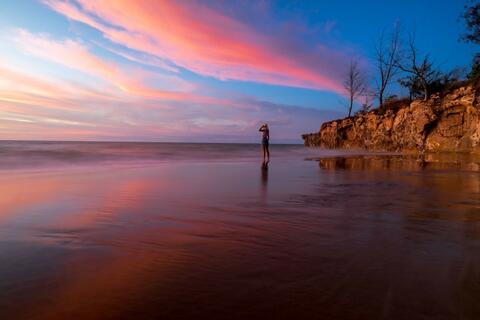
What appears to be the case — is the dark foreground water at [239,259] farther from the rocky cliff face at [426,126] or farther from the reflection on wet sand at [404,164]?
the rocky cliff face at [426,126]

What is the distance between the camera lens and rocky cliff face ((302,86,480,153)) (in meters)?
24.3

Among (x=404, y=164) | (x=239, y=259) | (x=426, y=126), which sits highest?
(x=426, y=126)

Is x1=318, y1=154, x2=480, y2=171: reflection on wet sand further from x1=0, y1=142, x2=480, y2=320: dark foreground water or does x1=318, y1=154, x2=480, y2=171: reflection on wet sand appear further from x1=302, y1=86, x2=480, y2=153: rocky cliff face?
x1=302, y1=86, x2=480, y2=153: rocky cliff face

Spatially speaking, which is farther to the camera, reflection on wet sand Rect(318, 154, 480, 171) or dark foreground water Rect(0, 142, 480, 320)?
reflection on wet sand Rect(318, 154, 480, 171)

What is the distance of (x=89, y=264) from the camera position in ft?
9.31

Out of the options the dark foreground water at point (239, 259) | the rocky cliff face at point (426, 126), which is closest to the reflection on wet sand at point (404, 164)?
the dark foreground water at point (239, 259)

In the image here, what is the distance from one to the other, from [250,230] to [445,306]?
228cm

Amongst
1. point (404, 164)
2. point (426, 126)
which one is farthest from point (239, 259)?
point (426, 126)

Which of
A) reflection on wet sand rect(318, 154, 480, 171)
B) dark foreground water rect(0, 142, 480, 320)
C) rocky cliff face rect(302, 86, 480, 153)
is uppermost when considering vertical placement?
rocky cliff face rect(302, 86, 480, 153)

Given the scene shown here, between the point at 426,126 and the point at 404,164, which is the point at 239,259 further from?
the point at 426,126

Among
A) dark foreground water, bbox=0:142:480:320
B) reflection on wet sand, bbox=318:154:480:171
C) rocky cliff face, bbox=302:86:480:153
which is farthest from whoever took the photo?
rocky cliff face, bbox=302:86:480:153

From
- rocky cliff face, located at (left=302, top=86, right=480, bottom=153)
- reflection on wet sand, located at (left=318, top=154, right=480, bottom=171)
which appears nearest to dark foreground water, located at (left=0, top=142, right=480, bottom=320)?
reflection on wet sand, located at (left=318, top=154, right=480, bottom=171)

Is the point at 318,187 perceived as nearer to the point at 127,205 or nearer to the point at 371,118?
the point at 127,205

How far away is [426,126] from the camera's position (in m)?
27.9
